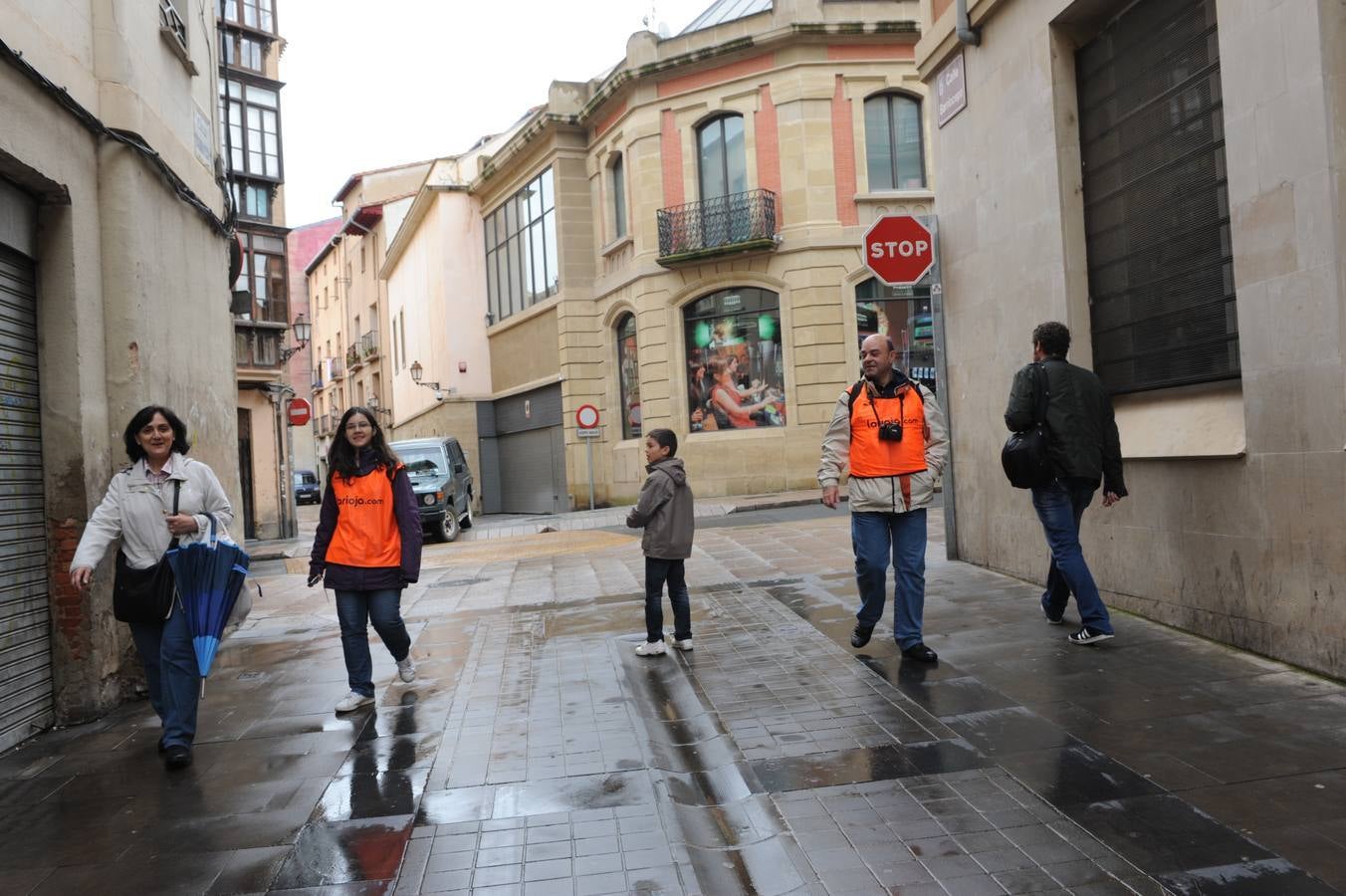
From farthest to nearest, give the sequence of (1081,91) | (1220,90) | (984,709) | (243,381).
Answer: (243,381)
(1081,91)
(1220,90)
(984,709)

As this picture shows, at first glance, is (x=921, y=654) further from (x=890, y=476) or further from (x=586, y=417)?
(x=586, y=417)

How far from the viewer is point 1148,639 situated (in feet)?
20.7

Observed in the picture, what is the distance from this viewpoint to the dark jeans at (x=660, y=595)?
6.93 metres

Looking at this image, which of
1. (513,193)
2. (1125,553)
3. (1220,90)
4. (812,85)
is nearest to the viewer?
(1220,90)

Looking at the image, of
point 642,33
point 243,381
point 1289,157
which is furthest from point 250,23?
point 1289,157

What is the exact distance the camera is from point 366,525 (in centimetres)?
622

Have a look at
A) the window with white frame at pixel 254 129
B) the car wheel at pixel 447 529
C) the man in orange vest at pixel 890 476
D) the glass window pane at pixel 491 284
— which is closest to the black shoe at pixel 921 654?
the man in orange vest at pixel 890 476

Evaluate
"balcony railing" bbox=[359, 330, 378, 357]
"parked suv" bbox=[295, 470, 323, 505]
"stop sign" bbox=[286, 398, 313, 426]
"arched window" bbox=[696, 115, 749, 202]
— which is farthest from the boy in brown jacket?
"parked suv" bbox=[295, 470, 323, 505]

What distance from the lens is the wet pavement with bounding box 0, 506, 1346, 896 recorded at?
3520 mm

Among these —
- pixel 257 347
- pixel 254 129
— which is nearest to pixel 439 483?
pixel 257 347

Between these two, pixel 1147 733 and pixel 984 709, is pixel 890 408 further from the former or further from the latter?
pixel 1147 733

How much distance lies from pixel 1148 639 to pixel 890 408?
199cm

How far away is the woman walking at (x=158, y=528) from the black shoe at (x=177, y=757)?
2.4 inches

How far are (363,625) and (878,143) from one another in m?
19.7
